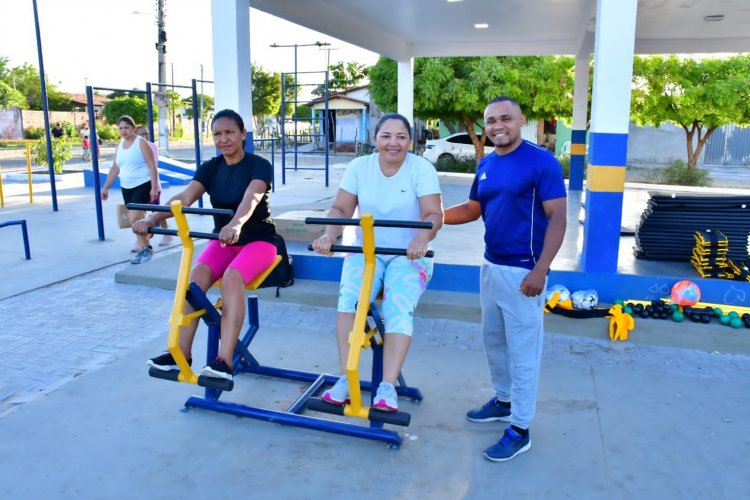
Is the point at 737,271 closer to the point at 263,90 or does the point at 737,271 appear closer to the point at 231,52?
the point at 231,52

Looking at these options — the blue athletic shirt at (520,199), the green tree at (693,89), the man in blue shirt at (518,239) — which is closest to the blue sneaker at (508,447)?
the man in blue shirt at (518,239)

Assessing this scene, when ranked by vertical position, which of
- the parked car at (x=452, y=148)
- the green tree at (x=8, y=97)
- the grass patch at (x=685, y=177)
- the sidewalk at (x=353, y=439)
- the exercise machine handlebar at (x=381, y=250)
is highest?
the green tree at (x=8, y=97)

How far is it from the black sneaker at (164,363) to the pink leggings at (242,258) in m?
0.53

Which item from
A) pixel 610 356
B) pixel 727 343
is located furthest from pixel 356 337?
pixel 727 343

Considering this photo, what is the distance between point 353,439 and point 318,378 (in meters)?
0.67

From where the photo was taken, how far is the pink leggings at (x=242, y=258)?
3629 mm

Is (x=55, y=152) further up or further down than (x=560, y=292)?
further up

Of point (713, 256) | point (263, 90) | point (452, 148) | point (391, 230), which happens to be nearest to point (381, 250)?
point (391, 230)

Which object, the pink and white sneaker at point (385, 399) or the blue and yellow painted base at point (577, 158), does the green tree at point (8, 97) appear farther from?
the pink and white sneaker at point (385, 399)

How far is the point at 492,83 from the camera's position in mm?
18234

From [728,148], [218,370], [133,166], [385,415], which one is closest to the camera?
[385,415]

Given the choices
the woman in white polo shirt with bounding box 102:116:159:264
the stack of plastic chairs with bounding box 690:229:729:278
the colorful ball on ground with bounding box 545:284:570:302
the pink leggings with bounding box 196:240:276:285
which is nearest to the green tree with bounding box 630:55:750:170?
the stack of plastic chairs with bounding box 690:229:729:278

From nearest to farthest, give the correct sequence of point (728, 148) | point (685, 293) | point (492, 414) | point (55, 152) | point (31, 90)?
point (492, 414) → point (685, 293) → point (55, 152) → point (728, 148) → point (31, 90)

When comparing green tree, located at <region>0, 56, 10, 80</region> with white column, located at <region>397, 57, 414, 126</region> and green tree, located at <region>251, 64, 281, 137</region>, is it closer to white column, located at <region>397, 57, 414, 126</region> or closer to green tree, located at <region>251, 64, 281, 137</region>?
green tree, located at <region>251, 64, 281, 137</region>
